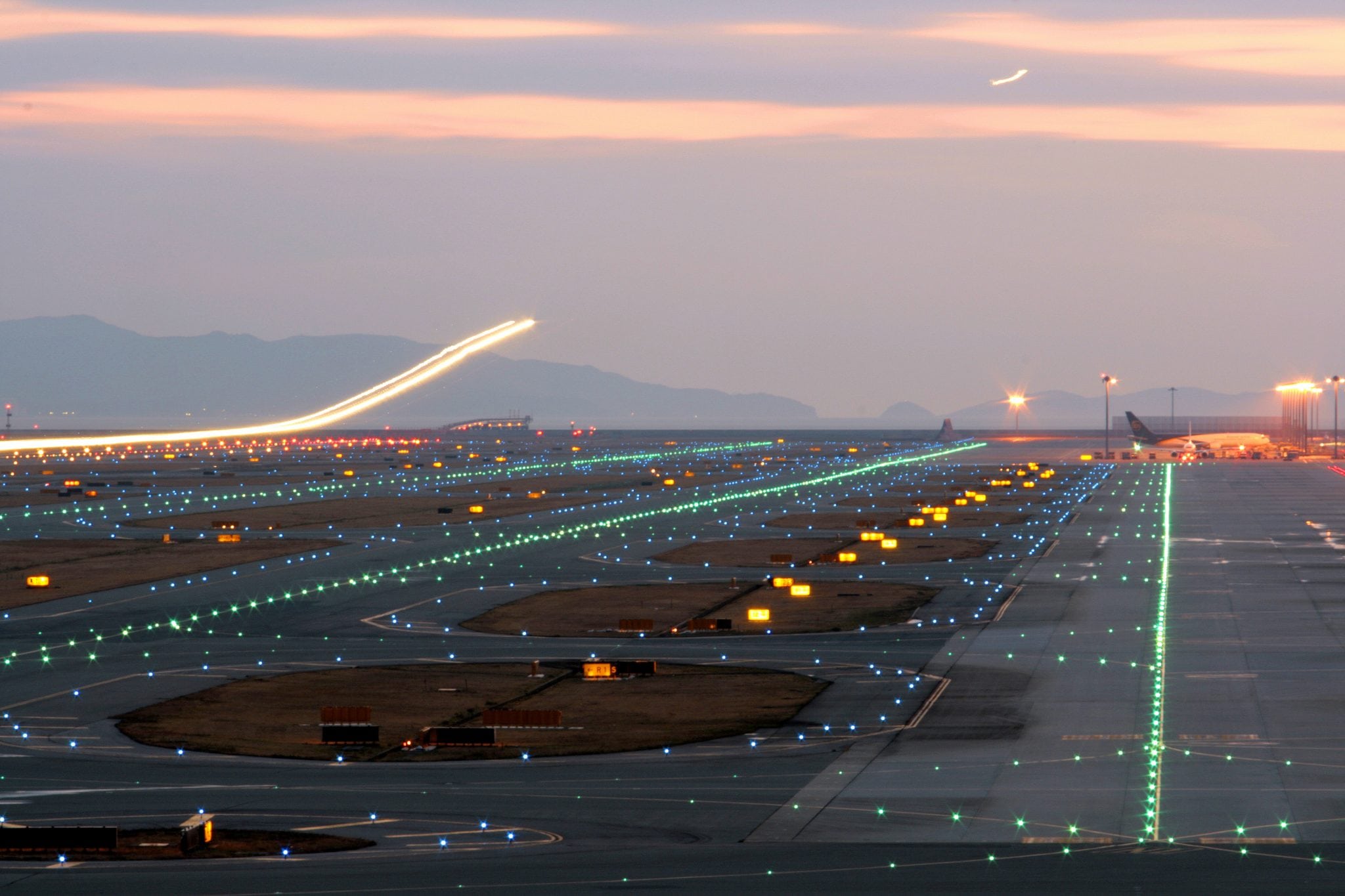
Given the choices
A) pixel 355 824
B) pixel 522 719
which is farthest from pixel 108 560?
pixel 355 824

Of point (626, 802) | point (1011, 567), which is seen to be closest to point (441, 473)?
point (1011, 567)

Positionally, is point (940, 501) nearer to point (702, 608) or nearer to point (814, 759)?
point (702, 608)

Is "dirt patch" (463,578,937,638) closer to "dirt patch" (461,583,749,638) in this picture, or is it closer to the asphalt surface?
"dirt patch" (461,583,749,638)

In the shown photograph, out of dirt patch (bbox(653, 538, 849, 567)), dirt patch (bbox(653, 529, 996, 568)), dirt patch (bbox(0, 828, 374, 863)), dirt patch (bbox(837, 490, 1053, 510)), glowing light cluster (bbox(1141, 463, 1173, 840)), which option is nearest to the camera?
dirt patch (bbox(0, 828, 374, 863))

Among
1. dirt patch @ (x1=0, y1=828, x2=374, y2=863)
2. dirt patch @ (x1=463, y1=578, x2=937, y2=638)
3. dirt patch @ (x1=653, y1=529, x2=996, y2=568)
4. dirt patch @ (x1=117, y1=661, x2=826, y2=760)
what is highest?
dirt patch @ (x1=0, y1=828, x2=374, y2=863)

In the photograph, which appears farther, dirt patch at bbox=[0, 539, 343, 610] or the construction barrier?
dirt patch at bbox=[0, 539, 343, 610]

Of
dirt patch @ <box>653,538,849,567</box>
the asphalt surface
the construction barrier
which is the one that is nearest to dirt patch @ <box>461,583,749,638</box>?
the asphalt surface
